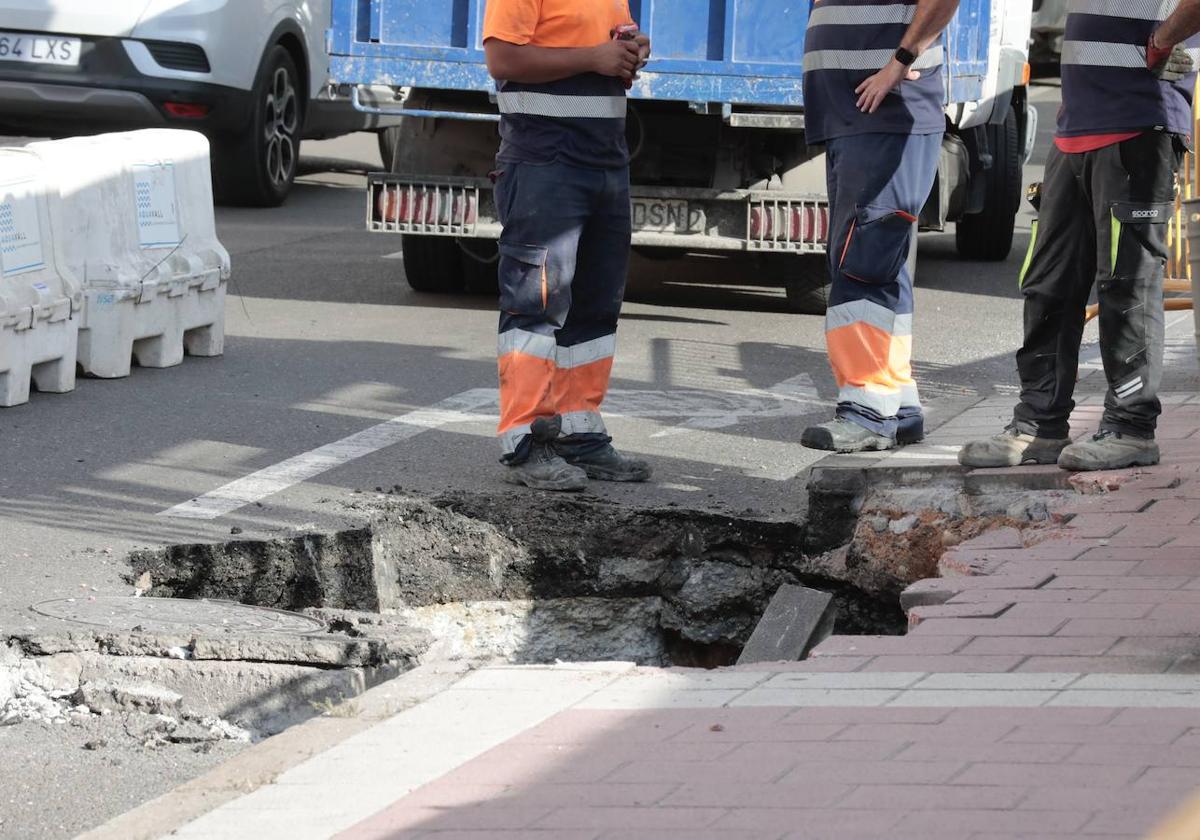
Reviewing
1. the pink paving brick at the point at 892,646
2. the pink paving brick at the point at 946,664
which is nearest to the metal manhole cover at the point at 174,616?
the pink paving brick at the point at 892,646

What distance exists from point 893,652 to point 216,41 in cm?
912

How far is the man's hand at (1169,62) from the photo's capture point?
17.6 feet

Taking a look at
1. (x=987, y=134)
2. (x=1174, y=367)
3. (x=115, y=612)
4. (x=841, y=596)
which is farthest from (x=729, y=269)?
(x=115, y=612)

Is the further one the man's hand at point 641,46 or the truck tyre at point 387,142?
the truck tyre at point 387,142

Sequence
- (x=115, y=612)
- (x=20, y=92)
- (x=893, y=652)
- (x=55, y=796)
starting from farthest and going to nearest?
(x=20, y=92), (x=115, y=612), (x=893, y=652), (x=55, y=796)

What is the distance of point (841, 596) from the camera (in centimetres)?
565

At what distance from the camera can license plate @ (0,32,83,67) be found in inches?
474

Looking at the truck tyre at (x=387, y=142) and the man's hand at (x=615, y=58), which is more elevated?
the man's hand at (x=615, y=58)

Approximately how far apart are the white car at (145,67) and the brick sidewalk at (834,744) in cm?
876

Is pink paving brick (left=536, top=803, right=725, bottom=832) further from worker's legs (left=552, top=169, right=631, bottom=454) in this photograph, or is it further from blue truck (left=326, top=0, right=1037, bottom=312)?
blue truck (left=326, top=0, right=1037, bottom=312)

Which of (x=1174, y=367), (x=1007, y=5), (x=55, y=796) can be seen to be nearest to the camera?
(x=55, y=796)

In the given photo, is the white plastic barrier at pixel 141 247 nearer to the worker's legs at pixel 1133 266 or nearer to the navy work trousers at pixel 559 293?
the navy work trousers at pixel 559 293

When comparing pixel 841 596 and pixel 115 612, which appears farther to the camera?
pixel 841 596

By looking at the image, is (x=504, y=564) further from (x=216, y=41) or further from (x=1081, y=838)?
(x=216, y=41)
